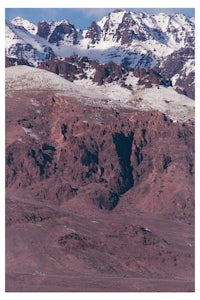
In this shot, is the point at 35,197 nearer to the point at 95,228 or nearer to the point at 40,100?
the point at 95,228

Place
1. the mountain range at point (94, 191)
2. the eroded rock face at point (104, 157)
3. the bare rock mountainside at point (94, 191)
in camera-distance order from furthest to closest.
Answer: the eroded rock face at point (104, 157) → the bare rock mountainside at point (94, 191) → the mountain range at point (94, 191)

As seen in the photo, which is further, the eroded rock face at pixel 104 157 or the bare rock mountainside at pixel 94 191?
the eroded rock face at pixel 104 157

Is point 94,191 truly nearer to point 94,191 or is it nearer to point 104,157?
point 94,191

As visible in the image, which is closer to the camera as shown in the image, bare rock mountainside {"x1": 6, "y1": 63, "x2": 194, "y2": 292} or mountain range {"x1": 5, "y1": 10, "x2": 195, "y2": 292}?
mountain range {"x1": 5, "y1": 10, "x2": 195, "y2": 292}

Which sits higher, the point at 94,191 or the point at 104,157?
the point at 104,157

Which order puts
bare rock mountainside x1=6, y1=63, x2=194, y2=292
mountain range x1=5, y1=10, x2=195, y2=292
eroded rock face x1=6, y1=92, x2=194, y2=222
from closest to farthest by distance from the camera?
mountain range x1=5, y1=10, x2=195, y2=292, bare rock mountainside x1=6, y1=63, x2=194, y2=292, eroded rock face x1=6, y1=92, x2=194, y2=222

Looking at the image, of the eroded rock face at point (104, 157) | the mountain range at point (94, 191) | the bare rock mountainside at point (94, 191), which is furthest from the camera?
the eroded rock face at point (104, 157)

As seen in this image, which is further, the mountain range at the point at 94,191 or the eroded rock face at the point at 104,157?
the eroded rock face at the point at 104,157

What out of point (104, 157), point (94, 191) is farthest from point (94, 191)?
point (104, 157)
